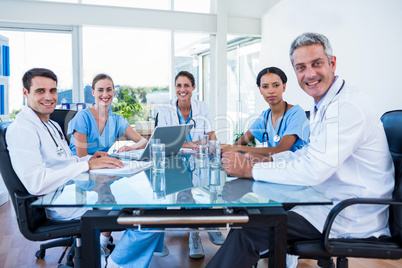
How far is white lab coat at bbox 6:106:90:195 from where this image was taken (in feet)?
5.28

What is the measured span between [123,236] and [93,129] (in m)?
1.17

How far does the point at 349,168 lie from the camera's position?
1573 millimetres

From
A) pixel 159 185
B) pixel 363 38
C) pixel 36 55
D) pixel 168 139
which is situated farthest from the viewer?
pixel 36 55

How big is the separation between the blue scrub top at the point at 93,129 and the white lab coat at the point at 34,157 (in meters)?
0.83

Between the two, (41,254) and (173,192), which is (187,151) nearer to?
(173,192)

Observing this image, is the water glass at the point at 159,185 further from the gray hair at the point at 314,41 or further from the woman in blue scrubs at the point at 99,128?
the gray hair at the point at 314,41

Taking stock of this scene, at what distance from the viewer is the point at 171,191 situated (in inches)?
56.5

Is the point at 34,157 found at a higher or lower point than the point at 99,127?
lower

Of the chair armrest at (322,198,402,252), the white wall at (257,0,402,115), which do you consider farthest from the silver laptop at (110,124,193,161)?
the white wall at (257,0,402,115)

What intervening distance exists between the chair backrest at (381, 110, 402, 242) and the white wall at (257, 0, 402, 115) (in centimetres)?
187

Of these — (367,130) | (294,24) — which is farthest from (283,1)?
(367,130)

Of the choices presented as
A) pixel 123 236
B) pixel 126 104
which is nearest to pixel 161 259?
pixel 123 236

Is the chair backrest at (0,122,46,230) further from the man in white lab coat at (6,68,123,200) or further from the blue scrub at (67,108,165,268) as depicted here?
the blue scrub at (67,108,165,268)

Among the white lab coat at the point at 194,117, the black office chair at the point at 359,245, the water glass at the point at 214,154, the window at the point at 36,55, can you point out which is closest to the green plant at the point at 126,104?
the window at the point at 36,55
